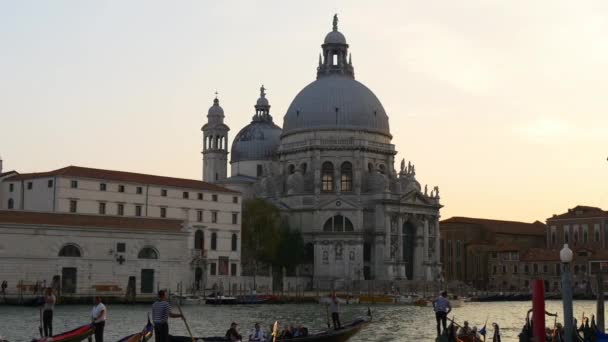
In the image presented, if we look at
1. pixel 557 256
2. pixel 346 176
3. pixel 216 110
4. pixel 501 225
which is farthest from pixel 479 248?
pixel 216 110

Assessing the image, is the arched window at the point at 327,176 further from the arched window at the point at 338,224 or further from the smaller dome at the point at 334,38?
the smaller dome at the point at 334,38

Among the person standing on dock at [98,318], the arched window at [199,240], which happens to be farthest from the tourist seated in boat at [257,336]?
the arched window at [199,240]

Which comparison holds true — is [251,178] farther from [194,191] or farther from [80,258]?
[80,258]

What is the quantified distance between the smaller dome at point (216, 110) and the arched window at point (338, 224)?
1860cm

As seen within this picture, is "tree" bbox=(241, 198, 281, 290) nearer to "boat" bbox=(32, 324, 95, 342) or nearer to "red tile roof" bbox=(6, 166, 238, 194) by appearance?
"red tile roof" bbox=(6, 166, 238, 194)

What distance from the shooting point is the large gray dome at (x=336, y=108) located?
89.8m

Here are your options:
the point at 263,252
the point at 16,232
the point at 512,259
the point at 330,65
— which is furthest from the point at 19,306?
the point at 512,259

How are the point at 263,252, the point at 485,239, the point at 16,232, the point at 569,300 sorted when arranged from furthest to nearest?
the point at 485,239
the point at 263,252
the point at 16,232
the point at 569,300

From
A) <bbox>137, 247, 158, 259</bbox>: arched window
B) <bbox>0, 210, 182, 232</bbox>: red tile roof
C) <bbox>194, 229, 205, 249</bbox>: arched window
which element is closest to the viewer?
<bbox>0, 210, 182, 232</bbox>: red tile roof

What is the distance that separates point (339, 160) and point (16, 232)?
1619 inches

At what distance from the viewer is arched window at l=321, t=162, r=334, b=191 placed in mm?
89000

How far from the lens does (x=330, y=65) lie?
9519cm

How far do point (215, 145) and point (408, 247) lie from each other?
877 inches

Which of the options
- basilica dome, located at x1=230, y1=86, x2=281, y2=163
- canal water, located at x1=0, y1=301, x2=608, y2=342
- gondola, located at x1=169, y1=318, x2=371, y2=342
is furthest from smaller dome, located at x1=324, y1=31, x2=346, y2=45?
gondola, located at x1=169, y1=318, x2=371, y2=342
